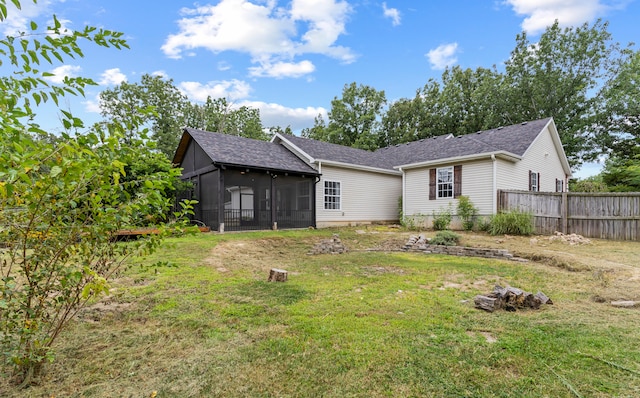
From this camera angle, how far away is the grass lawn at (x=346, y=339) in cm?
219

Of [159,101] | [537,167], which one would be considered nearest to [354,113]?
[159,101]

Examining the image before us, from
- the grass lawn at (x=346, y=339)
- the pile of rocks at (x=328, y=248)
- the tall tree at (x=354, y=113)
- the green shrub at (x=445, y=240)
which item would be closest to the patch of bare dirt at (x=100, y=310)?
the grass lawn at (x=346, y=339)

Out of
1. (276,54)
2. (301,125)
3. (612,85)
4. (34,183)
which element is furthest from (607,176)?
(301,125)

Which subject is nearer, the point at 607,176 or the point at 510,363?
the point at 510,363

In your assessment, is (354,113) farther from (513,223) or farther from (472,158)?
(513,223)

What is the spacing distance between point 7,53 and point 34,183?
0.76 m

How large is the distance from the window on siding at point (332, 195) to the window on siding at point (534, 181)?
9010 mm

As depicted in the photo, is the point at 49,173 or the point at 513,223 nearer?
the point at 49,173

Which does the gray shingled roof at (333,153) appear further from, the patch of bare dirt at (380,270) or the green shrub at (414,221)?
the patch of bare dirt at (380,270)

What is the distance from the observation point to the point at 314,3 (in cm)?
1041

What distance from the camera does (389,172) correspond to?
54.4 feet

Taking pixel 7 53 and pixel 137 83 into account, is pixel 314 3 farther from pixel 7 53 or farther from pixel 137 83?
pixel 137 83

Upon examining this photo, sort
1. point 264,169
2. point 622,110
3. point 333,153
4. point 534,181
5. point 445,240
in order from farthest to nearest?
point 622,110 → point 333,153 → point 534,181 → point 264,169 → point 445,240

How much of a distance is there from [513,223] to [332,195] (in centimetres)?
752
